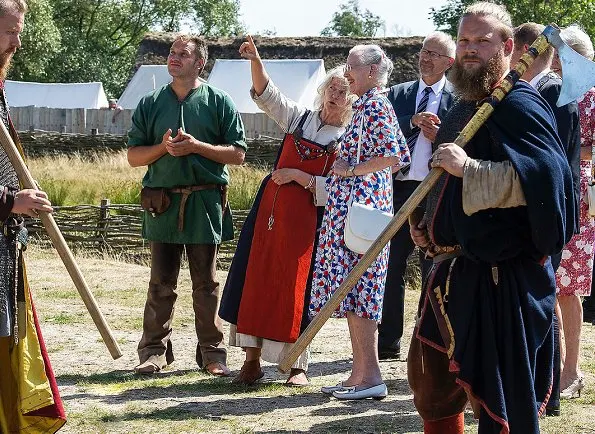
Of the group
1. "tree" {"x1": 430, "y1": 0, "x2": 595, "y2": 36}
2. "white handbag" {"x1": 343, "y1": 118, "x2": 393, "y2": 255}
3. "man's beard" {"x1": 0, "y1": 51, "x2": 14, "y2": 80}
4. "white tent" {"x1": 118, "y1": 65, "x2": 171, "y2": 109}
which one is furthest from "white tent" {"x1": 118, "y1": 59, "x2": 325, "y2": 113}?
"man's beard" {"x1": 0, "y1": 51, "x2": 14, "y2": 80}

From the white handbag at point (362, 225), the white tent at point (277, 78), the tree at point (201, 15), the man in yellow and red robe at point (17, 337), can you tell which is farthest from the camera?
the tree at point (201, 15)

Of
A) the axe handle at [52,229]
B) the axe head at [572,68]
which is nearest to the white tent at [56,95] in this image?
the axe handle at [52,229]

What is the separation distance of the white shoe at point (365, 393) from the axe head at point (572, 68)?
2544mm

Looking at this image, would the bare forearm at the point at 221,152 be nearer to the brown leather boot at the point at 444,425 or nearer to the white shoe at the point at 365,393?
the white shoe at the point at 365,393

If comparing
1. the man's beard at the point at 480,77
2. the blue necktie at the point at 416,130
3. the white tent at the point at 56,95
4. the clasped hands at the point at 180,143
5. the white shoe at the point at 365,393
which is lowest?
the white shoe at the point at 365,393

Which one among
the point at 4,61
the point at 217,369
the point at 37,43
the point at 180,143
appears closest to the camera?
the point at 4,61

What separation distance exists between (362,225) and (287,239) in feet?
2.45

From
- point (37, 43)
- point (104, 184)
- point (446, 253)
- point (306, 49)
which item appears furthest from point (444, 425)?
point (37, 43)

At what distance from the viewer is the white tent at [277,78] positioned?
29109 mm

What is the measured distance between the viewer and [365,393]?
620cm

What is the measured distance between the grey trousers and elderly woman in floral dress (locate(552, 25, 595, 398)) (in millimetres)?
2140

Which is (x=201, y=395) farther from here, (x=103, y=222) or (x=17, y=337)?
(x=103, y=222)

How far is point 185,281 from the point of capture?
10883mm

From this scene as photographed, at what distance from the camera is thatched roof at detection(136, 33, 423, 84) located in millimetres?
32531
